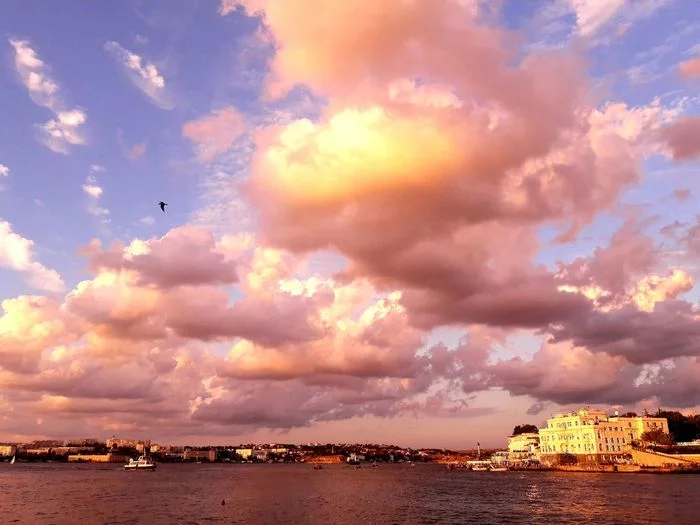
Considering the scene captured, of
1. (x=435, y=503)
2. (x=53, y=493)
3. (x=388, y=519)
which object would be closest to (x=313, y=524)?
(x=388, y=519)

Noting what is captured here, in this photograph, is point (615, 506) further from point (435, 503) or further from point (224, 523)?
point (224, 523)

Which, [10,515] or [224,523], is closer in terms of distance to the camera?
[224,523]

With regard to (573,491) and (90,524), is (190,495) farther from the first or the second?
(573,491)

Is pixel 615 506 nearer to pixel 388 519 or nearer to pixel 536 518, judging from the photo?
pixel 536 518

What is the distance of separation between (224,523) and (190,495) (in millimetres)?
58276

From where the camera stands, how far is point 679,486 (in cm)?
13938

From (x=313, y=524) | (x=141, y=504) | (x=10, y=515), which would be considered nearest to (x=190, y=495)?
(x=141, y=504)

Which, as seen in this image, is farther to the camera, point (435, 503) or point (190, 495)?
point (190, 495)

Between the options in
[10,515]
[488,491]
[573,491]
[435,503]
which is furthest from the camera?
[488,491]

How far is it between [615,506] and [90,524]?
82109mm

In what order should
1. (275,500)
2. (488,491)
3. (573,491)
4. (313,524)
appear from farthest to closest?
1. (488,491)
2. (573,491)
3. (275,500)
4. (313,524)

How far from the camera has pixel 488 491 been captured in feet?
471

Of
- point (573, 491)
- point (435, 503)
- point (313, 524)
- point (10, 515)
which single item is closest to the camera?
point (313, 524)

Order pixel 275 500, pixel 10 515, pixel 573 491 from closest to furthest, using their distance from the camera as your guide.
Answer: pixel 10 515
pixel 275 500
pixel 573 491
